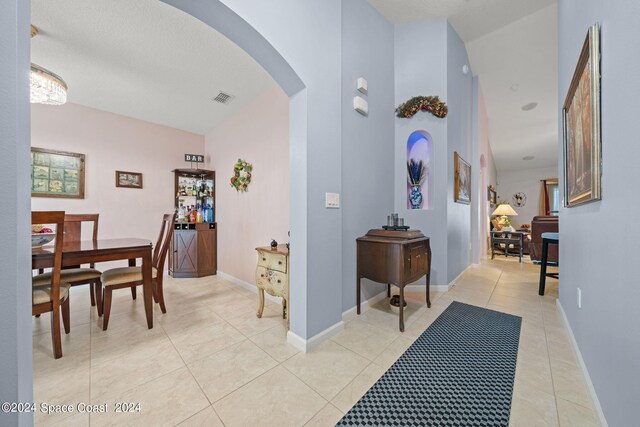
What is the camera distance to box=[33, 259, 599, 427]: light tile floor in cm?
124

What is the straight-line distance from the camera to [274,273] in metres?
2.21

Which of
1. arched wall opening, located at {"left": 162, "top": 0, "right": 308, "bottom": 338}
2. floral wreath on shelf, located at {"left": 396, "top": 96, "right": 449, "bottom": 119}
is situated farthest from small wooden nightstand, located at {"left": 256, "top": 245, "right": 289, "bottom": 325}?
floral wreath on shelf, located at {"left": 396, "top": 96, "right": 449, "bottom": 119}

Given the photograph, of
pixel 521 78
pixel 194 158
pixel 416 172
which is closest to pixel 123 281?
pixel 194 158

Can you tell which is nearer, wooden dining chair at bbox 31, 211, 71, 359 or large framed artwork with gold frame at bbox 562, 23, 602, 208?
large framed artwork with gold frame at bbox 562, 23, 602, 208

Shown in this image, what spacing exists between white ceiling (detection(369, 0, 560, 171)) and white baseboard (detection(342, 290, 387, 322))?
3.37 metres

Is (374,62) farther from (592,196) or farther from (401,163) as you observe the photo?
(592,196)

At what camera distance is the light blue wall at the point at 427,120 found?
9.97 feet

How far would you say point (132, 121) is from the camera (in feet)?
13.4

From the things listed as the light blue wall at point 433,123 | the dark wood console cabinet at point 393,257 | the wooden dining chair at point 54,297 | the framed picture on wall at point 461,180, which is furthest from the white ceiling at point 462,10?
the wooden dining chair at point 54,297

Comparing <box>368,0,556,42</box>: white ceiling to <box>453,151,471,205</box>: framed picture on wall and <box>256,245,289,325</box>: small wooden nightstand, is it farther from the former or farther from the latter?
<box>256,245,289,325</box>: small wooden nightstand

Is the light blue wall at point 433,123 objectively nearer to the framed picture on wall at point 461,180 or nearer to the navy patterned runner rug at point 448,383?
the framed picture on wall at point 461,180

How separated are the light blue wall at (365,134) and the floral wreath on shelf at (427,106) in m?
0.23

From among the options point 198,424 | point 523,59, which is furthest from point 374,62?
point 198,424

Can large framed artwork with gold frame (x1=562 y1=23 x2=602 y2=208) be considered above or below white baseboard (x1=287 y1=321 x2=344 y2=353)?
above
